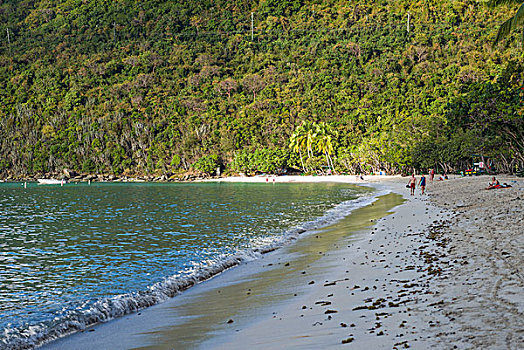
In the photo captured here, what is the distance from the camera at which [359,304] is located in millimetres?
6820

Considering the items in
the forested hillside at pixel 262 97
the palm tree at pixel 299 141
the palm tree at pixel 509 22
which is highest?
the forested hillside at pixel 262 97

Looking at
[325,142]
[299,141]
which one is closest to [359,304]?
[325,142]

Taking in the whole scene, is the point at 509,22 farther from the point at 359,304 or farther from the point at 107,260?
the point at 107,260

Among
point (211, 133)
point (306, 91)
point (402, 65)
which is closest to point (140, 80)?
point (211, 133)

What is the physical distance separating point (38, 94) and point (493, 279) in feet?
650

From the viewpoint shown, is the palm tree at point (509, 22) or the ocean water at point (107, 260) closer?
the ocean water at point (107, 260)

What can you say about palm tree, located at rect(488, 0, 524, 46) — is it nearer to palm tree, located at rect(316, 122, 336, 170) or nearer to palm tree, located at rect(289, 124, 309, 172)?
palm tree, located at rect(316, 122, 336, 170)

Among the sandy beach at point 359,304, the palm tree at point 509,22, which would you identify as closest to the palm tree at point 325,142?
the palm tree at point 509,22

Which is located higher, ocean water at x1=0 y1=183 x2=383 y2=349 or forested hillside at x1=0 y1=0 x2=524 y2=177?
forested hillside at x1=0 y1=0 x2=524 y2=177

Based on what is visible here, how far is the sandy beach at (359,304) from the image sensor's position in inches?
204

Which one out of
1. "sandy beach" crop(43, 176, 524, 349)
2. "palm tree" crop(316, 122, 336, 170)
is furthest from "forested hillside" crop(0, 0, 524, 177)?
"sandy beach" crop(43, 176, 524, 349)

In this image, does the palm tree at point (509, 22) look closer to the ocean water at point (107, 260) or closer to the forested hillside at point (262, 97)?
the ocean water at point (107, 260)

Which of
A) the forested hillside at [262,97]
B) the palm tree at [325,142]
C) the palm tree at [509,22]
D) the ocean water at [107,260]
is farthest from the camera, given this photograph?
the forested hillside at [262,97]

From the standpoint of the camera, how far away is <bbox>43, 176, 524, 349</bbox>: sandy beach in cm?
517
